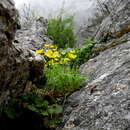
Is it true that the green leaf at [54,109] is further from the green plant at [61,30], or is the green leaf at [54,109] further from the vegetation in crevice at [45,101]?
the green plant at [61,30]

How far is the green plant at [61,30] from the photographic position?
901cm

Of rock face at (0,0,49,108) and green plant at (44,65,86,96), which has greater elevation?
green plant at (44,65,86,96)

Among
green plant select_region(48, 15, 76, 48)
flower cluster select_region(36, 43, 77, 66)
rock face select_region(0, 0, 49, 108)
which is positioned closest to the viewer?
rock face select_region(0, 0, 49, 108)

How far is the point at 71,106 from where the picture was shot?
2.06 m

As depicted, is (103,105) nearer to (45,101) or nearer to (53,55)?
(45,101)

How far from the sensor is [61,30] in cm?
936

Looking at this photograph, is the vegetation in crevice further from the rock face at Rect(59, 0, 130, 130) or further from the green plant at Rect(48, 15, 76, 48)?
the green plant at Rect(48, 15, 76, 48)

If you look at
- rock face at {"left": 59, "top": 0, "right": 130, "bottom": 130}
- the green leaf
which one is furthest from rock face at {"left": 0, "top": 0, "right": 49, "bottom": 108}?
rock face at {"left": 59, "top": 0, "right": 130, "bottom": 130}

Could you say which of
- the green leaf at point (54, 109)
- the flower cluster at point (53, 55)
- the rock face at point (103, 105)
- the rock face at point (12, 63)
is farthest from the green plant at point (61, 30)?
the green leaf at point (54, 109)

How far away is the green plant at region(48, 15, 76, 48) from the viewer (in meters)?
9.01

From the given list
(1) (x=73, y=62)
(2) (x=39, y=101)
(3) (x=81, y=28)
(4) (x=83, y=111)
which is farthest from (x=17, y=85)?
(3) (x=81, y=28)

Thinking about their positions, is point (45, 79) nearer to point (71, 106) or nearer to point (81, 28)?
point (71, 106)

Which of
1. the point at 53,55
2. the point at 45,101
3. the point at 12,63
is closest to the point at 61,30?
the point at 53,55

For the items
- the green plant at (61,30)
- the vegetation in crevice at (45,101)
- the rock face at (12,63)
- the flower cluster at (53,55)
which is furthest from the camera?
the green plant at (61,30)
